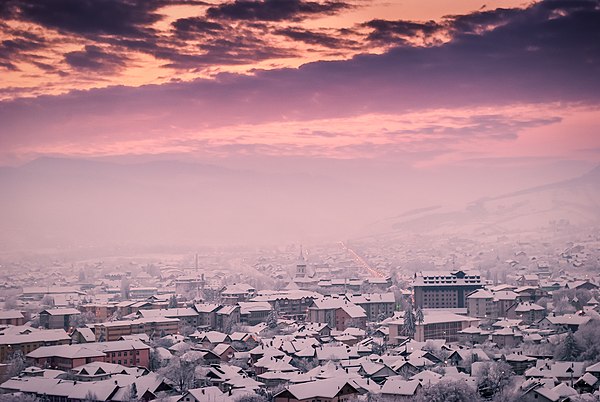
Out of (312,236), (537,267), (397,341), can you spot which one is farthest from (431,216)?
(397,341)

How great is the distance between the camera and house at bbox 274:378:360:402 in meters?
21.9

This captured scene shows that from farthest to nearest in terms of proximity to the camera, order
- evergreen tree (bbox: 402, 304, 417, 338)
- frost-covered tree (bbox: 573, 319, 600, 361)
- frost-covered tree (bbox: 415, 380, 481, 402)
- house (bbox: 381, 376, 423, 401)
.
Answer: evergreen tree (bbox: 402, 304, 417, 338) < frost-covered tree (bbox: 573, 319, 600, 361) < house (bbox: 381, 376, 423, 401) < frost-covered tree (bbox: 415, 380, 481, 402)

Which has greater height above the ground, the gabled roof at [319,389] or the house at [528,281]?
the gabled roof at [319,389]

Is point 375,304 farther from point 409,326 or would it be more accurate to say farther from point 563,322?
point 563,322

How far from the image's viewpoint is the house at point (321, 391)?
71.9ft

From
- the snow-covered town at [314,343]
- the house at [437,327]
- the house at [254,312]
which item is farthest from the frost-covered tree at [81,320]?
the house at [437,327]

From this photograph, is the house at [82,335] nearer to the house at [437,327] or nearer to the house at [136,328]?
the house at [136,328]

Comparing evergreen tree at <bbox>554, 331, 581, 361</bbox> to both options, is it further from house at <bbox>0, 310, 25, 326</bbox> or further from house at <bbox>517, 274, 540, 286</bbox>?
house at <bbox>517, 274, 540, 286</bbox>

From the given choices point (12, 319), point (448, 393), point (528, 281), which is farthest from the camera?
point (528, 281)

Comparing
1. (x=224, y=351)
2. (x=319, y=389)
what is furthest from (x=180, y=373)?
(x=224, y=351)

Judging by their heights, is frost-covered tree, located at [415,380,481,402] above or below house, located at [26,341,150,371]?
above

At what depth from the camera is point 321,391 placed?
22172 mm

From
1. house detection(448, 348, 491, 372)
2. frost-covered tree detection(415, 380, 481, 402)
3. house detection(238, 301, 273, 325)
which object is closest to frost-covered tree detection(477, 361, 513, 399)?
frost-covered tree detection(415, 380, 481, 402)

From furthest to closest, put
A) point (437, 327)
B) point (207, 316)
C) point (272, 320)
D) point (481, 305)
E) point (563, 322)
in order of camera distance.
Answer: point (481, 305)
point (207, 316)
point (272, 320)
point (437, 327)
point (563, 322)
